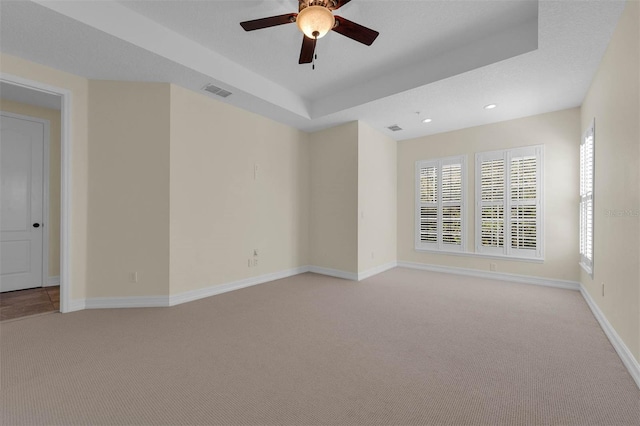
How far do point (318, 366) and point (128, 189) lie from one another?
10.1ft

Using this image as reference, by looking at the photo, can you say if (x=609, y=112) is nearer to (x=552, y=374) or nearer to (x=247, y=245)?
(x=552, y=374)

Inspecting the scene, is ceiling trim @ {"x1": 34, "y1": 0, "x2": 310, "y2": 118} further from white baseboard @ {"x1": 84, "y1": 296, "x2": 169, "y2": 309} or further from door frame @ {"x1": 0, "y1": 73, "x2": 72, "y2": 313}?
white baseboard @ {"x1": 84, "y1": 296, "x2": 169, "y2": 309}

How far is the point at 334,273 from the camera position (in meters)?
5.16

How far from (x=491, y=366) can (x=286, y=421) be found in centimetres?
156

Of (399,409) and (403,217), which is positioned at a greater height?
(403,217)

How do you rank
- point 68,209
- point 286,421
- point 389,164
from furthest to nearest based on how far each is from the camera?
point 389,164 < point 68,209 < point 286,421

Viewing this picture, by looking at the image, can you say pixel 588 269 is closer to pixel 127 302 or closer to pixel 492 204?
pixel 492 204

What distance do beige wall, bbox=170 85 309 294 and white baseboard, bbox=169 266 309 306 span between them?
0.25 feet

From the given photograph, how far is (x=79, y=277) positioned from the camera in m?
3.34

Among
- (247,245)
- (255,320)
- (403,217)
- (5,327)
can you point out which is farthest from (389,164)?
(5,327)

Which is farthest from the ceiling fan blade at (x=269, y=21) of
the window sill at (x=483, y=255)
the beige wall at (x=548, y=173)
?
the window sill at (x=483, y=255)

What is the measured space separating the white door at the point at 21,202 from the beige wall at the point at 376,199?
506cm

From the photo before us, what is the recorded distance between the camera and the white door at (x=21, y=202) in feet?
13.5

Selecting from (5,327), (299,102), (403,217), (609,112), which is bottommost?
(5,327)
